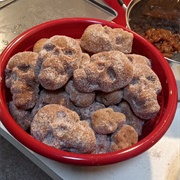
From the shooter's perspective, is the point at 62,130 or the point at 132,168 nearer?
the point at 62,130

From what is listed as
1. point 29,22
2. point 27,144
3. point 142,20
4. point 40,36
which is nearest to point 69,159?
point 27,144

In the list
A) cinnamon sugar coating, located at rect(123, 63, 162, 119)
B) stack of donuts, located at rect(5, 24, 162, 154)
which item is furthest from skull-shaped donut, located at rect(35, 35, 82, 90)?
cinnamon sugar coating, located at rect(123, 63, 162, 119)

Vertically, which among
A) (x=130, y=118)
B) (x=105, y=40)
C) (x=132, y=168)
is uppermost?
(x=105, y=40)

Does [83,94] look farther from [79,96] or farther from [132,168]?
[132,168]

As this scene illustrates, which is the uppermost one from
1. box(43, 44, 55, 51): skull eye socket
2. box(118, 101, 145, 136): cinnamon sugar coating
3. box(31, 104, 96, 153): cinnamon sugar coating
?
box(43, 44, 55, 51): skull eye socket

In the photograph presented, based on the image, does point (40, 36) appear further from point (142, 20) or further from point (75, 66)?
point (142, 20)

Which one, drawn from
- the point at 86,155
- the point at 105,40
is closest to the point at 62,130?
the point at 86,155

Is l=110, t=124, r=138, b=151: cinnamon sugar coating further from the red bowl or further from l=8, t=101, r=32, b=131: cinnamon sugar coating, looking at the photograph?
l=8, t=101, r=32, b=131: cinnamon sugar coating
